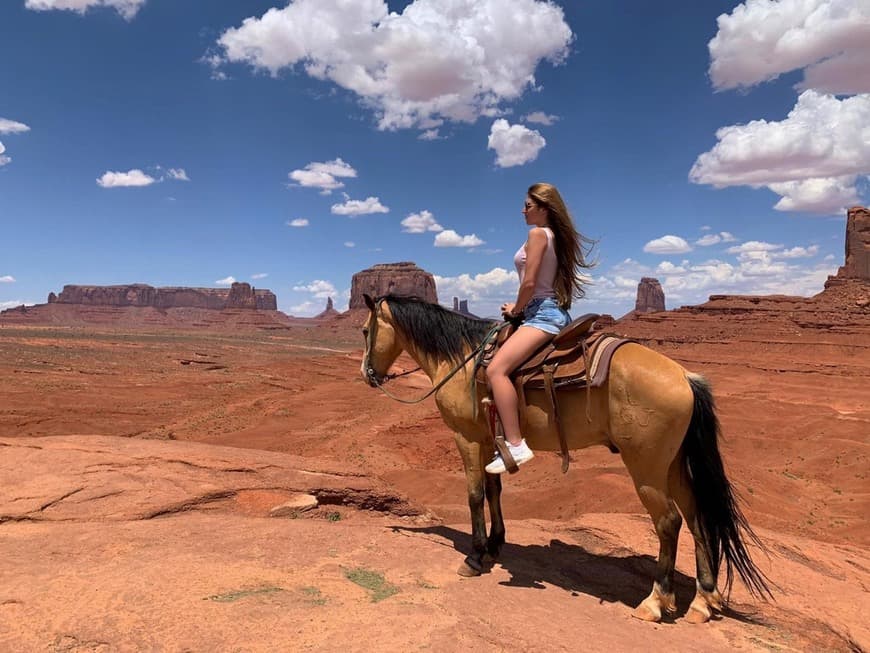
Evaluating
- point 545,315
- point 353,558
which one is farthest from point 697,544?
point 353,558

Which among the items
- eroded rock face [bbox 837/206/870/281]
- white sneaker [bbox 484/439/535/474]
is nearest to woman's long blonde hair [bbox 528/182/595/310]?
white sneaker [bbox 484/439/535/474]

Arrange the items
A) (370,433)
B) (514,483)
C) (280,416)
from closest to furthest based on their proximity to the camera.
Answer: (514,483)
(370,433)
(280,416)

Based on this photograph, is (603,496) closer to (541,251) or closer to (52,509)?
(541,251)

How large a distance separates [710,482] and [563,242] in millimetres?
2545

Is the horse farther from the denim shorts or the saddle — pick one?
the denim shorts

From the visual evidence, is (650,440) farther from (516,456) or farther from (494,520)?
(494,520)

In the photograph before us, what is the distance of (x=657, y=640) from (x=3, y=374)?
1495 inches

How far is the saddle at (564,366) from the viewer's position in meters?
4.32

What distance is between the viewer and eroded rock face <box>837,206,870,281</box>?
70188 mm

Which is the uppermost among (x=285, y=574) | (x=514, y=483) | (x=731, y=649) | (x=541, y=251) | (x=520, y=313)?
(x=541, y=251)

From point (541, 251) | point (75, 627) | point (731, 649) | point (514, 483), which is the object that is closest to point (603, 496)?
point (514, 483)

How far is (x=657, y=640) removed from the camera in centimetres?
370

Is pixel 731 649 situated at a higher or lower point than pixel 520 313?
lower

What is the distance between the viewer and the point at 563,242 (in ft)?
15.3
